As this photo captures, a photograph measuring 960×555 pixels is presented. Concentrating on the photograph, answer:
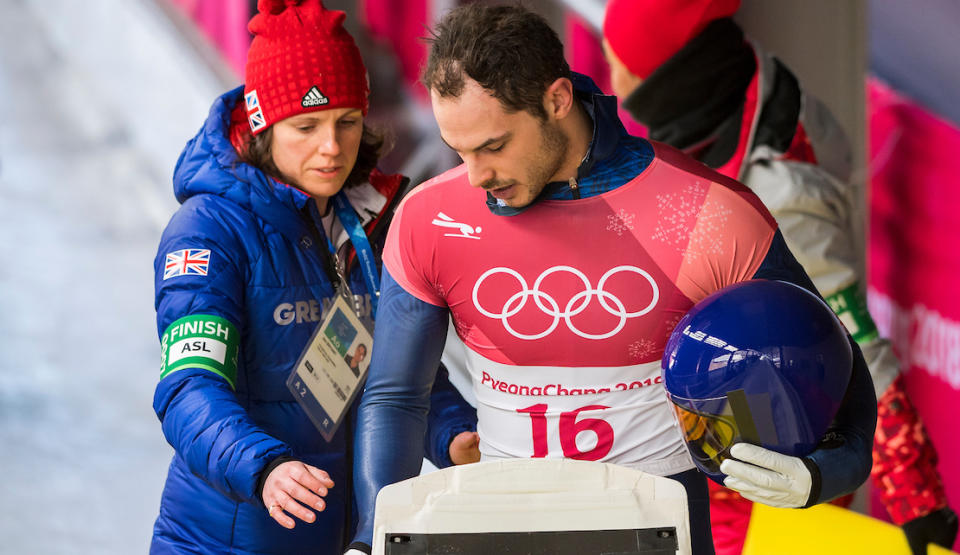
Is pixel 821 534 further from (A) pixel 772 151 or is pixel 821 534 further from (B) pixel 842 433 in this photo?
(B) pixel 842 433

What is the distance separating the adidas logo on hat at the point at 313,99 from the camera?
2.22 m

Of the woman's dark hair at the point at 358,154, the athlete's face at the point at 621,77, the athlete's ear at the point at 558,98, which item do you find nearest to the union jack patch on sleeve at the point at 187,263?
the woman's dark hair at the point at 358,154

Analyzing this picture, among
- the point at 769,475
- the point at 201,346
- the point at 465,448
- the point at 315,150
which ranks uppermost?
the point at 315,150

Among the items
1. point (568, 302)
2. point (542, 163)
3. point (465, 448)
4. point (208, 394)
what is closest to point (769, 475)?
point (568, 302)

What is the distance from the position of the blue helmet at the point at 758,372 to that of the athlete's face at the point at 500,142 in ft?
1.15

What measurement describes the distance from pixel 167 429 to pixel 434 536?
2.27 feet

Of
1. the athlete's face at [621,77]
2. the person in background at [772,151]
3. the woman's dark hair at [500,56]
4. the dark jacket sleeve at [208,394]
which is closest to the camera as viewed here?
the woman's dark hair at [500,56]

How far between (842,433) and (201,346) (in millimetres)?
1063

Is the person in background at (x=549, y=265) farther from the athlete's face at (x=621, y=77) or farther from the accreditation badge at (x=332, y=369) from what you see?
the athlete's face at (x=621, y=77)

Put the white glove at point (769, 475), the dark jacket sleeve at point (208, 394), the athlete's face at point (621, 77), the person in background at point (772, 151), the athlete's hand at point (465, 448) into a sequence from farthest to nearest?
the athlete's face at point (621, 77) < the person in background at point (772, 151) < the athlete's hand at point (465, 448) < the dark jacket sleeve at point (208, 394) < the white glove at point (769, 475)

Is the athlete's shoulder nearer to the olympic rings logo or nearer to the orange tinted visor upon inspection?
the olympic rings logo

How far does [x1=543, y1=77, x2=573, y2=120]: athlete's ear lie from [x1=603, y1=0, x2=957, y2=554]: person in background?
1100 mm

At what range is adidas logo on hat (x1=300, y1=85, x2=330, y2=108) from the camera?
7.30 ft

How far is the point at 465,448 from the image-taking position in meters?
2.20
